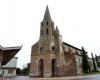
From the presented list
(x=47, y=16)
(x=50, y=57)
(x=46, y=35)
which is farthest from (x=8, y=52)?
(x=47, y=16)

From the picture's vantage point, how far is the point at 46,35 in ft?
171

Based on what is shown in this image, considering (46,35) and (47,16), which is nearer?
(46,35)

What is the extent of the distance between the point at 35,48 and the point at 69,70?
1327 cm

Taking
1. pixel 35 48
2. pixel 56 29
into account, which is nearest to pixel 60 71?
pixel 35 48

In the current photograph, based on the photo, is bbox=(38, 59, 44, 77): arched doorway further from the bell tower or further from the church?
the bell tower

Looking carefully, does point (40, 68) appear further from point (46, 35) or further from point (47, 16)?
point (47, 16)

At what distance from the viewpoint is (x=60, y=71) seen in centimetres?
4828

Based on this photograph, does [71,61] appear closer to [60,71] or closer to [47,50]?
[60,71]

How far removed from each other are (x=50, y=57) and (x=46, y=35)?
26.4ft

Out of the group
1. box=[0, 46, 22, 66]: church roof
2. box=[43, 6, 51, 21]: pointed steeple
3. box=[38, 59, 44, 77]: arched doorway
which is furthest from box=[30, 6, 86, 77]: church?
box=[0, 46, 22, 66]: church roof

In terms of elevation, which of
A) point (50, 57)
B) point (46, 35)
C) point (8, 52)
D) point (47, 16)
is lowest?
point (8, 52)

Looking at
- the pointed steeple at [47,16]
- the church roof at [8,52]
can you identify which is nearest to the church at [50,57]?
the pointed steeple at [47,16]

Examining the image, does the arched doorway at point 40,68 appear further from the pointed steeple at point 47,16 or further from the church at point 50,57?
the pointed steeple at point 47,16

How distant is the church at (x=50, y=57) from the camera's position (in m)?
48.3
